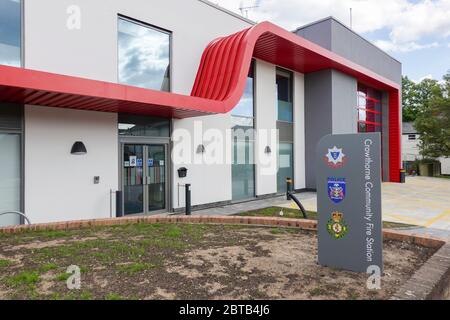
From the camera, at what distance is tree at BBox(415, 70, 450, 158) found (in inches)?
1033

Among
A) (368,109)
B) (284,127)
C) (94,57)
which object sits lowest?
(284,127)

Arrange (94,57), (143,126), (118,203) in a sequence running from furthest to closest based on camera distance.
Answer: (143,126) → (118,203) → (94,57)

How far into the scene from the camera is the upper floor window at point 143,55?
9.47 m

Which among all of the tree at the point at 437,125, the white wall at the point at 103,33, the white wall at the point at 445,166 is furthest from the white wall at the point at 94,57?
the white wall at the point at 445,166

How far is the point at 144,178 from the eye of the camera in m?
9.90

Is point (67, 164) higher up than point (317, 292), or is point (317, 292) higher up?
point (67, 164)

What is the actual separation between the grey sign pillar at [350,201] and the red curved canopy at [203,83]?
195 inches

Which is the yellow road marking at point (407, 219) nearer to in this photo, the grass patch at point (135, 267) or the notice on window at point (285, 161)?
the notice on window at point (285, 161)

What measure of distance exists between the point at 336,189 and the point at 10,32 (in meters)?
7.95

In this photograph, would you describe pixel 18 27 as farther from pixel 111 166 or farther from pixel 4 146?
pixel 111 166

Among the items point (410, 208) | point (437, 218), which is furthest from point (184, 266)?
point (410, 208)

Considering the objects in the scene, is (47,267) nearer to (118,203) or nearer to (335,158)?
(335,158)

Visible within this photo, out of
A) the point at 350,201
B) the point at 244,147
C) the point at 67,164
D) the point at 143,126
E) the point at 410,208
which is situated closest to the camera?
the point at 350,201
